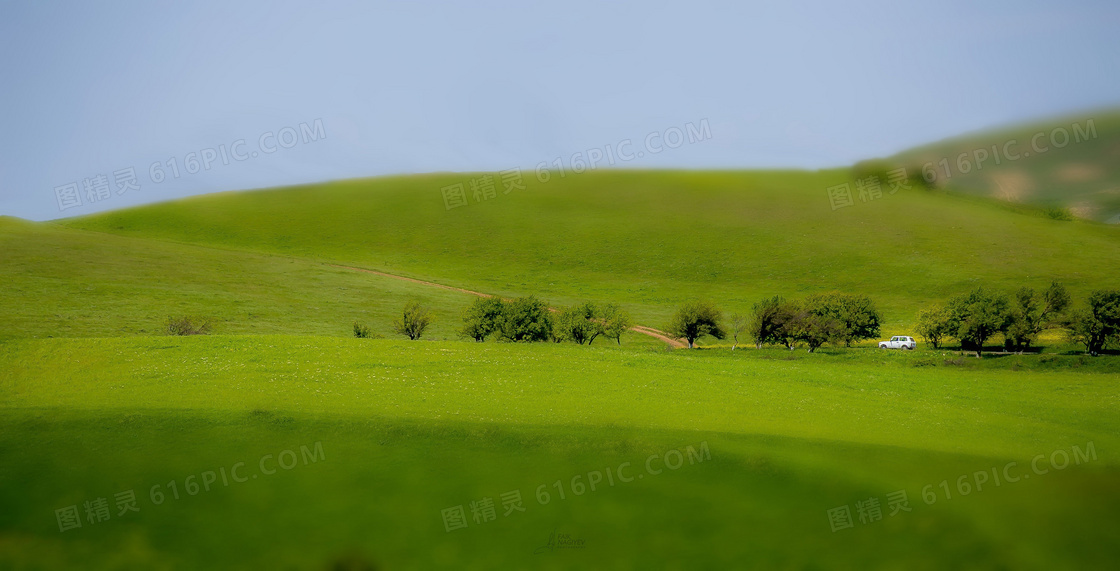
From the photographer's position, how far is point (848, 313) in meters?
51.3

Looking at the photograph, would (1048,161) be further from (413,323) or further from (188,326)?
(188,326)

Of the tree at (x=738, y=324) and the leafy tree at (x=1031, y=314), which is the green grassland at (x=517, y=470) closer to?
the leafy tree at (x=1031, y=314)

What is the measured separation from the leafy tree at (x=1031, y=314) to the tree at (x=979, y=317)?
59cm

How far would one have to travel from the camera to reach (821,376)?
32.3 m

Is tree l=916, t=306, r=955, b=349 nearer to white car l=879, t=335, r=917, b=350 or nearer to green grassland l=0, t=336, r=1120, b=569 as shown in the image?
white car l=879, t=335, r=917, b=350

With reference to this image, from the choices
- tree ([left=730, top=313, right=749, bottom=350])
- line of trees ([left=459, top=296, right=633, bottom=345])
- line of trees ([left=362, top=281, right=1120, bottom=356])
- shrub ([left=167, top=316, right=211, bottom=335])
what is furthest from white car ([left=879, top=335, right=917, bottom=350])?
shrub ([left=167, top=316, right=211, bottom=335])

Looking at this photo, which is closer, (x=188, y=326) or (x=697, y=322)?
(x=188, y=326)

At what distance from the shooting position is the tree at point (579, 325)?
47438mm

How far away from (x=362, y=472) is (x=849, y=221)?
8655 cm

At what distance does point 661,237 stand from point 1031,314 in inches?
2020

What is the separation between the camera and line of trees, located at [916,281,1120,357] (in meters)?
40.1

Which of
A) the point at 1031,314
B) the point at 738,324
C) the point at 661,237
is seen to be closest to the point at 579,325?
the point at 738,324

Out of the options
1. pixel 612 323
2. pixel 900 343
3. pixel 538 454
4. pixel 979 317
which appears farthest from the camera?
pixel 900 343

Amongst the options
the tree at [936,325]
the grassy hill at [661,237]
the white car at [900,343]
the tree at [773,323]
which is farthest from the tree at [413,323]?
the tree at [936,325]
